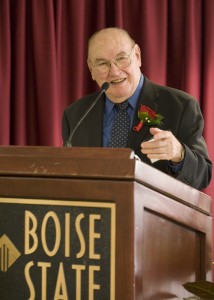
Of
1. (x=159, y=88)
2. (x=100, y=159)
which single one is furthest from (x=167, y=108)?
(x=100, y=159)

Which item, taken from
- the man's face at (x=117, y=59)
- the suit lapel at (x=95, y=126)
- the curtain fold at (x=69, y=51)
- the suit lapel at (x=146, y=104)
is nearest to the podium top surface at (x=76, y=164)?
the suit lapel at (x=146, y=104)

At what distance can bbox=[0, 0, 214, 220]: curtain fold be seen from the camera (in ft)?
11.5

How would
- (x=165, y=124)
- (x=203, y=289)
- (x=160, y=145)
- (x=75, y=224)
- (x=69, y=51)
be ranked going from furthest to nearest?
(x=69, y=51)
(x=165, y=124)
(x=160, y=145)
(x=203, y=289)
(x=75, y=224)

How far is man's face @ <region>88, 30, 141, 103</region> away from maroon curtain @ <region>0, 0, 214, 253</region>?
0.90 meters

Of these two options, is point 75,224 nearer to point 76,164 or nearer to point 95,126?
point 76,164

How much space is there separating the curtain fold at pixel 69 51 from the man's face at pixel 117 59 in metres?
0.90

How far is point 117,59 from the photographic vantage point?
257 centimetres

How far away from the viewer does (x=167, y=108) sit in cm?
244

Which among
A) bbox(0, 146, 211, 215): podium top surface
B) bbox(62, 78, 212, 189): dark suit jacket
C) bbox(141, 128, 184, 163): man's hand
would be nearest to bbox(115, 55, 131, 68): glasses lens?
bbox(62, 78, 212, 189): dark suit jacket

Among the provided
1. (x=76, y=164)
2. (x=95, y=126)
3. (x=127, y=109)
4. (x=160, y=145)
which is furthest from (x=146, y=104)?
(x=76, y=164)

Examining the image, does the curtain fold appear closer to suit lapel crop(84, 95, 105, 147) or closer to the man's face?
the man's face

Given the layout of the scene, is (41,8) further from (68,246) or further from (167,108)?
(68,246)

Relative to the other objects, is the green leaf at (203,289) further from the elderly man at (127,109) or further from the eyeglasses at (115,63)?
the eyeglasses at (115,63)

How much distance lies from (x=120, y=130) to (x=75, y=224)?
4.39 ft
